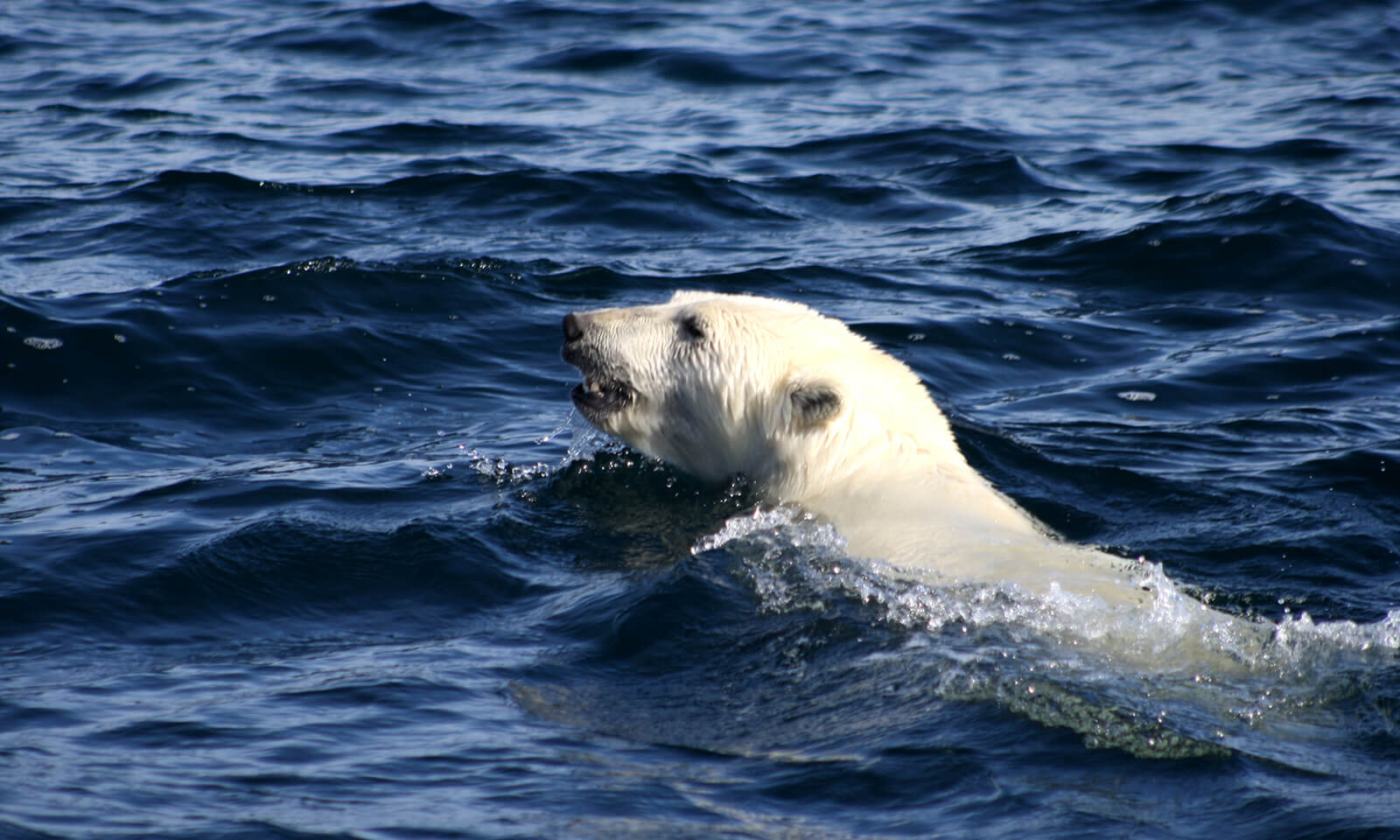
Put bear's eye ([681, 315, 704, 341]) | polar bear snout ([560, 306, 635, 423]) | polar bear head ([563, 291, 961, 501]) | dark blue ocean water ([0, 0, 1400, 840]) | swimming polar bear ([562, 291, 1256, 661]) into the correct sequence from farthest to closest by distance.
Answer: polar bear snout ([560, 306, 635, 423]) < bear's eye ([681, 315, 704, 341]) < polar bear head ([563, 291, 961, 501]) < swimming polar bear ([562, 291, 1256, 661]) < dark blue ocean water ([0, 0, 1400, 840])

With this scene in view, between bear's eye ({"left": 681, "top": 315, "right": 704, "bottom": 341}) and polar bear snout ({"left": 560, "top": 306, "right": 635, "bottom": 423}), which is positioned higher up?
bear's eye ({"left": 681, "top": 315, "right": 704, "bottom": 341})

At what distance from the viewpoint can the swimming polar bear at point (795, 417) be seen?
6344 mm

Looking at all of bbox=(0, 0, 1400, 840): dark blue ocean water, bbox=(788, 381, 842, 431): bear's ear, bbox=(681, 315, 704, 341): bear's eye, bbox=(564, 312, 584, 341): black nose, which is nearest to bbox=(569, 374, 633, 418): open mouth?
bbox=(564, 312, 584, 341): black nose

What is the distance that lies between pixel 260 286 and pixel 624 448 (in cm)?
355

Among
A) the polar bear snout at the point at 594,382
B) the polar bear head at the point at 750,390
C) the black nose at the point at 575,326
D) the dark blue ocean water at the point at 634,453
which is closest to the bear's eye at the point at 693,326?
the polar bear head at the point at 750,390

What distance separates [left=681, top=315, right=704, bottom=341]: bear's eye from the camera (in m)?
6.73

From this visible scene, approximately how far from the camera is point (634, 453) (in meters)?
7.77

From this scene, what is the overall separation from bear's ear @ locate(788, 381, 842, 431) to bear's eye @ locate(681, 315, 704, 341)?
51 centimetres

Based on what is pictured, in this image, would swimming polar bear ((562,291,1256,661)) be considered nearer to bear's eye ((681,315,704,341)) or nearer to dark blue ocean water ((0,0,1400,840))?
bear's eye ((681,315,704,341))

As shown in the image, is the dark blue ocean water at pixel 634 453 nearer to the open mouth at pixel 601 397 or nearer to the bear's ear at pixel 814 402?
the bear's ear at pixel 814 402

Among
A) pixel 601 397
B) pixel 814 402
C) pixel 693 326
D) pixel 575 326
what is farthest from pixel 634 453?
pixel 814 402

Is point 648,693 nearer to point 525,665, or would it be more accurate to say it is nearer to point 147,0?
point 525,665

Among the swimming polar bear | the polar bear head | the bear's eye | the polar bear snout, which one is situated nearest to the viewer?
the swimming polar bear

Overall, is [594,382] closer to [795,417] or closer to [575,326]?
[575,326]
